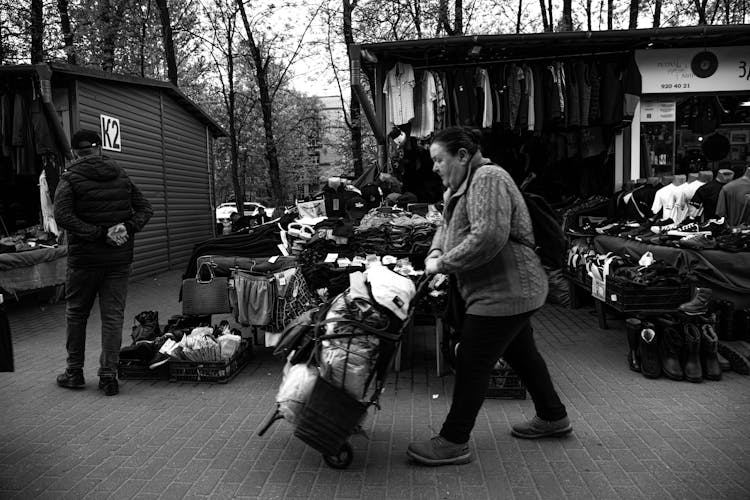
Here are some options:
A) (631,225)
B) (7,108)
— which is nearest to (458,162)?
(631,225)

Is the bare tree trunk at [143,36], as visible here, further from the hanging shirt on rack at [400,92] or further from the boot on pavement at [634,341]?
the boot on pavement at [634,341]

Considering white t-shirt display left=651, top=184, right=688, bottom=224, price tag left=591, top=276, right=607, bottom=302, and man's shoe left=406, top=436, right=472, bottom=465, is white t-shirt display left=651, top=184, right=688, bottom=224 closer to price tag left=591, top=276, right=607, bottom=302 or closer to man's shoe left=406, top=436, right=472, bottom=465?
price tag left=591, top=276, right=607, bottom=302

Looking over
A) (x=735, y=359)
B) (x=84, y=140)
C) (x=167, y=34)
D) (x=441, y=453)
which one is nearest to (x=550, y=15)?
(x=167, y=34)

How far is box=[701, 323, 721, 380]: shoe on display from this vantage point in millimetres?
5055

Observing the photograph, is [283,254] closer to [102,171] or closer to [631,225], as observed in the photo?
[102,171]

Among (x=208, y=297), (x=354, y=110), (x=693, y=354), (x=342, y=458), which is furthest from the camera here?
(x=354, y=110)

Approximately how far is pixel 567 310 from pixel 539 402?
489 centimetres

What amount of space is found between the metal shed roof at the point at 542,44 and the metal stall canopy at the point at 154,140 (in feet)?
17.7

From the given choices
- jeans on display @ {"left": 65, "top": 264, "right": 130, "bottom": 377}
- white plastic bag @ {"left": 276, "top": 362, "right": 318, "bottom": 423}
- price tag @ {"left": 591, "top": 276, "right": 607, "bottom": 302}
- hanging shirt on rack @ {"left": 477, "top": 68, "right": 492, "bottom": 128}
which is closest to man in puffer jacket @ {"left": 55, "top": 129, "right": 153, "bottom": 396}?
jeans on display @ {"left": 65, "top": 264, "right": 130, "bottom": 377}

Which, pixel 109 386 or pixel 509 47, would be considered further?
pixel 509 47

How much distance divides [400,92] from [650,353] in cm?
556

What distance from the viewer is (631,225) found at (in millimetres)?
8047

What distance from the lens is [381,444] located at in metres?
3.93

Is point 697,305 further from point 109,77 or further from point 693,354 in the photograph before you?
point 109,77
